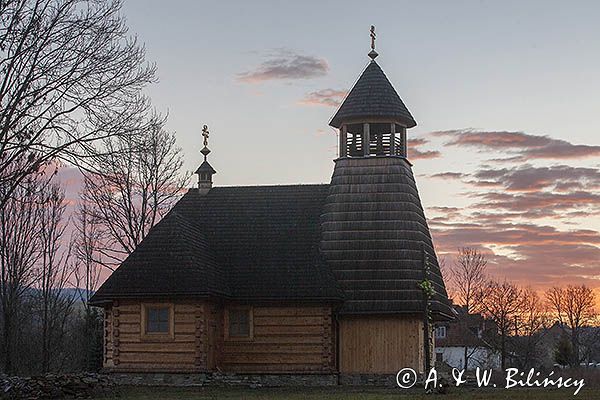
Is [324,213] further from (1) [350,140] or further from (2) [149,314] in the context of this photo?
(2) [149,314]

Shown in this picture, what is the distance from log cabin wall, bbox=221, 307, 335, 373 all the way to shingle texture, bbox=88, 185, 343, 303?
31.8 inches

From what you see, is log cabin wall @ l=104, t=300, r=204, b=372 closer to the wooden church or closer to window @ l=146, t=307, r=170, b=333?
the wooden church

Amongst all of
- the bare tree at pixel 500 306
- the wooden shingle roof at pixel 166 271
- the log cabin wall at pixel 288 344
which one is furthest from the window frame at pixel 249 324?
the bare tree at pixel 500 306

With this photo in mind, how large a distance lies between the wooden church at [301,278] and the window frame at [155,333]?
0.13 feet

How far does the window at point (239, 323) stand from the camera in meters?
35.6

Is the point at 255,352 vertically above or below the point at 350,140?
below

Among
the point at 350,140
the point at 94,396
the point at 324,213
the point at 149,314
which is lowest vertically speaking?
the point at 94,396

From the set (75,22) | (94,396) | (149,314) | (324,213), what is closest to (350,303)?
(324,213)

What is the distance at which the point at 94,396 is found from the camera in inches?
1097

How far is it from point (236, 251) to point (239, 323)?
2.89 m

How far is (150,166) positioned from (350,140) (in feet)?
43.2

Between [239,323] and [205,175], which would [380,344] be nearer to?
[239,323]

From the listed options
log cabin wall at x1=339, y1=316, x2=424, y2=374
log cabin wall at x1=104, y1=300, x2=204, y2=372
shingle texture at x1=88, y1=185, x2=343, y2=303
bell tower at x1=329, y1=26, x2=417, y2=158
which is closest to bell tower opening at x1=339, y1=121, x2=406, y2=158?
bell tower at x1=329, y1=26, x2=417, y2=158

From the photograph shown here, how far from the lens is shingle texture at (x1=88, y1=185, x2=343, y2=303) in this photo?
110ft
